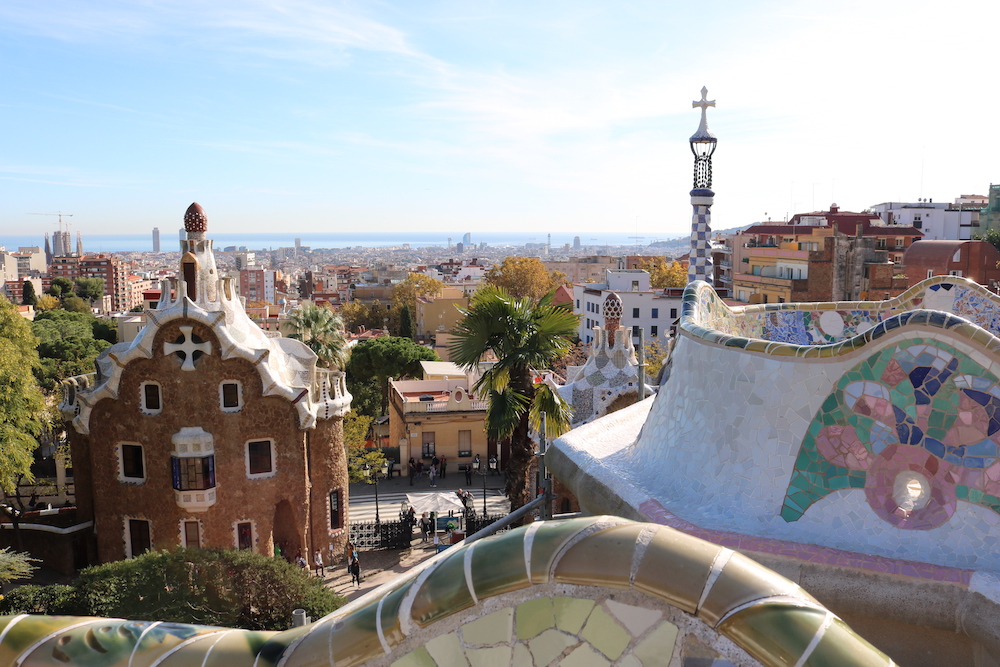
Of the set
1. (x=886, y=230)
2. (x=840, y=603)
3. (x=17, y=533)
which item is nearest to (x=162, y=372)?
(x=17, y=533)

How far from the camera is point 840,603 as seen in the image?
22.4 feet

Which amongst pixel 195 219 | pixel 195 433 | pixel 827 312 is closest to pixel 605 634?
pixel 827 312

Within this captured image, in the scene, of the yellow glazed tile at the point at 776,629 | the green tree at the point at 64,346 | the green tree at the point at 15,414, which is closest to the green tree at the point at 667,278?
the green tree at the point at 64,346

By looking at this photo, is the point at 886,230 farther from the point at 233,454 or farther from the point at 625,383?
the point at 233,454

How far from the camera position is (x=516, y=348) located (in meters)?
13.6

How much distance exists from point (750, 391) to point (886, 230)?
57.4 m

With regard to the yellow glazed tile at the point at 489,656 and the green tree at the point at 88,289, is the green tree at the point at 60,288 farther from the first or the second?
the yellow glazed tile at the point at 489,656

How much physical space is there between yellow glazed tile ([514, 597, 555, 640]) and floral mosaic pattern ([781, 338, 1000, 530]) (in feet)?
17.2

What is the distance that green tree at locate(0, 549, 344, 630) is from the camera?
44.1 feet

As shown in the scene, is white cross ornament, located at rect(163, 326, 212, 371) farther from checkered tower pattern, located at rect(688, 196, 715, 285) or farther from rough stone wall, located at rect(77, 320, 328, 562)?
checkered tower pattern, located at rect(688, 196, 715, 285)

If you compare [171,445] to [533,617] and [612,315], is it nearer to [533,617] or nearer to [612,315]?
[612,315]

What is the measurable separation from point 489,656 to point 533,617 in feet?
0.83

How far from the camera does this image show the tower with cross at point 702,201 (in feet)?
71.3

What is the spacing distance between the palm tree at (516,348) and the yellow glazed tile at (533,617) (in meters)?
10.1
